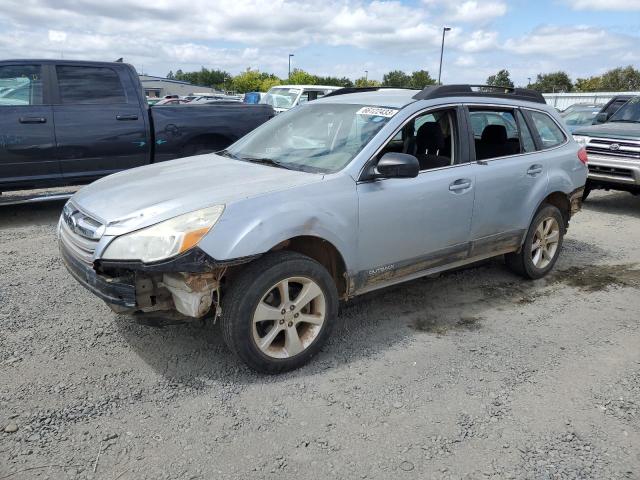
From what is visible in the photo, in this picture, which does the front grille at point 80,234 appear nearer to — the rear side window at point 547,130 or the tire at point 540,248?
the tire at point 540,248

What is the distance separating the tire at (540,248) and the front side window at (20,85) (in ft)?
19.6

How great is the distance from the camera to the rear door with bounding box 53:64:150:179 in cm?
691

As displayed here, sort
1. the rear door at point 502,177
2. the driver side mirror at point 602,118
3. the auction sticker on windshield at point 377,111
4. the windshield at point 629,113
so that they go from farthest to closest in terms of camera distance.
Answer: the driver side mirror at point 602,118 < the windshield at point 629,113 < the rear door at point 502,177 < the auction sticker on windshield at point 377,111

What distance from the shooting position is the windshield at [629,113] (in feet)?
32.0

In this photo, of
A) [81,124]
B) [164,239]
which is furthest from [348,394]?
[81,124]

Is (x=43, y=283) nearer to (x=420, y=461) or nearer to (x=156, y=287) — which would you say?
(x=156, y=287)

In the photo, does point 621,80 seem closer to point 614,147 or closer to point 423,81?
point 423,81

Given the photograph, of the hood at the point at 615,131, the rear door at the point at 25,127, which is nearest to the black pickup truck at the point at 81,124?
the rear door at the point at 25,127

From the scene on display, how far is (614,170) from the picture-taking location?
8336mm

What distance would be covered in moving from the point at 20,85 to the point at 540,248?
6.39m

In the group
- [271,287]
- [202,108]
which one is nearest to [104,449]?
[271,287]

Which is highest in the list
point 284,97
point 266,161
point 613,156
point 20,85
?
point 20,85

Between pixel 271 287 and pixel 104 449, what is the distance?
1187 mm

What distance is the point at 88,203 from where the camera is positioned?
3.48m
